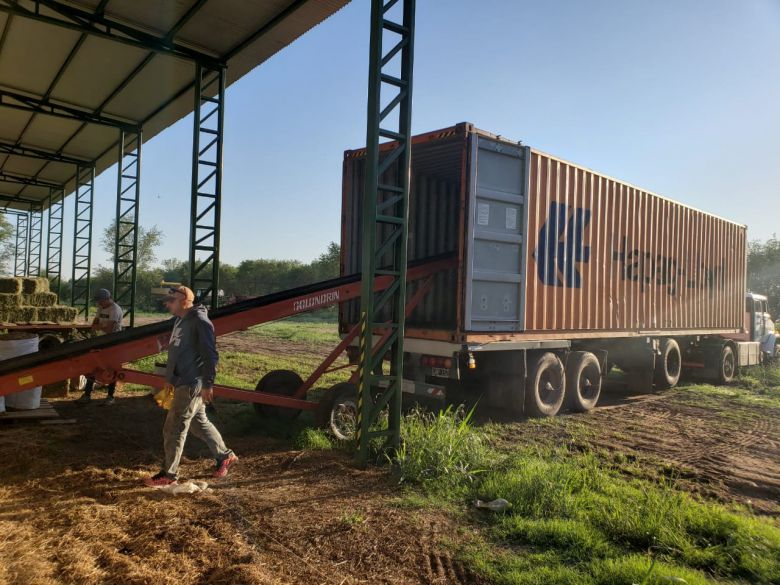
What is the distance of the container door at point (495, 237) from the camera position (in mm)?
6664

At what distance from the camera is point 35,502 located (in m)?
4.17

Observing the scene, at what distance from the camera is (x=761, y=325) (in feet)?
51.1

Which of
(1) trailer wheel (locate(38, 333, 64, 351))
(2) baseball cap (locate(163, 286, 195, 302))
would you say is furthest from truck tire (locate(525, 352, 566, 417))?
(1) trailer wheel (locate(38, 333, 64, 351))

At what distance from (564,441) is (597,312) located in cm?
298

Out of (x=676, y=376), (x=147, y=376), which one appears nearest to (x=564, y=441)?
(x=147, y=376)

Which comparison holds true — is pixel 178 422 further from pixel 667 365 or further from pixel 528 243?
pixel 667 365

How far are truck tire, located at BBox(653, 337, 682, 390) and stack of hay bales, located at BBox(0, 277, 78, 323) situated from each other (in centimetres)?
1274

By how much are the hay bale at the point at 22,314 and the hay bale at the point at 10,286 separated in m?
0.60

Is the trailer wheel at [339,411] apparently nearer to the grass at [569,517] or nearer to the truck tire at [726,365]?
the grass at [569,517]

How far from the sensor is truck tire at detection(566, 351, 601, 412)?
864 centimetres

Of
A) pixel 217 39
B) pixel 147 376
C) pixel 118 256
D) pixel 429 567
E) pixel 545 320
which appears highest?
pixel 217 39

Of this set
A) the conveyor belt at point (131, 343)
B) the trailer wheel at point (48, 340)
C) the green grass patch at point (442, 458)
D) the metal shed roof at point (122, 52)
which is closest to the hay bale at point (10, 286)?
the trailer wheel at point (48, 340)

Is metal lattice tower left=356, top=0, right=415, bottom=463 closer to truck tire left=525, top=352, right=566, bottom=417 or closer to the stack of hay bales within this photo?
truck tire left=525, top=352, right=566, bottom=417

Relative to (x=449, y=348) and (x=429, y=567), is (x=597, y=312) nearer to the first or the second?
(x=449, y=348)
